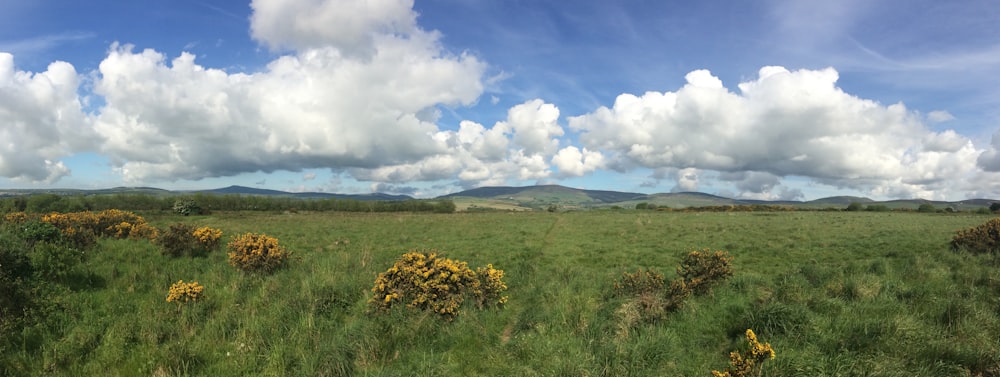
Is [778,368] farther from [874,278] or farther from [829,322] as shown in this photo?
[874,278]

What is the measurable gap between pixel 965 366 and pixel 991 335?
169cm

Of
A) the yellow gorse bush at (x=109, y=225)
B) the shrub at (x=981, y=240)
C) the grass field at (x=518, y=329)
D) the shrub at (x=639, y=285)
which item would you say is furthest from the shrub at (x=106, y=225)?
the shrub at (x=981, y=240)

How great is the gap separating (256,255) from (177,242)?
15.4 feet

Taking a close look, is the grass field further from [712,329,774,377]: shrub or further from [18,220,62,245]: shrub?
[18,220,62,245]: shrub

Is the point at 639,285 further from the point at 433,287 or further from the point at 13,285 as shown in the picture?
the point at 13,285

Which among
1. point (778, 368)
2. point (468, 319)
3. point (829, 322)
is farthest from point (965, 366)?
point (468, 319)

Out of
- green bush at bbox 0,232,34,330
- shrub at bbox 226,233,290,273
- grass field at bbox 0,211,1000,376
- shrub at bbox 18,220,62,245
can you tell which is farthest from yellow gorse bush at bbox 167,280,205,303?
shrub at bbox 18,220,62,245

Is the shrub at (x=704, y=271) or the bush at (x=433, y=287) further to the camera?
the shrub at (x=704, y=271)

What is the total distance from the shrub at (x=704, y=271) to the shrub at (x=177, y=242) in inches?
701

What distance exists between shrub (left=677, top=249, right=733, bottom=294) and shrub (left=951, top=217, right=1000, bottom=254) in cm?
1319

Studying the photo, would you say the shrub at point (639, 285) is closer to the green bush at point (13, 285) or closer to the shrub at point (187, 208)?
the green bush at point (13, 285)

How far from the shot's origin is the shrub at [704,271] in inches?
416

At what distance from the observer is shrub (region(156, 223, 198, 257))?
1532cm

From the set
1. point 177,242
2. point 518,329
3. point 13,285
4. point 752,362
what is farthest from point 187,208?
point 752,362
